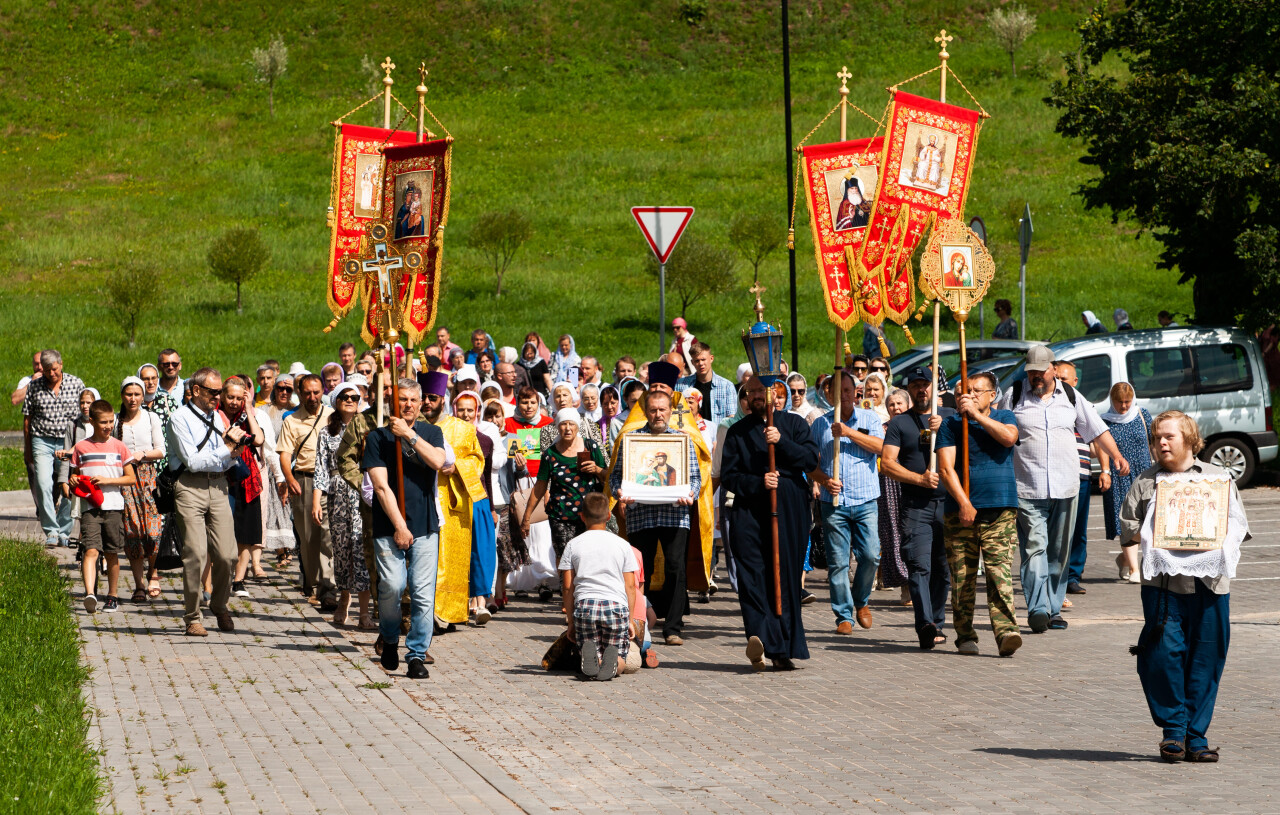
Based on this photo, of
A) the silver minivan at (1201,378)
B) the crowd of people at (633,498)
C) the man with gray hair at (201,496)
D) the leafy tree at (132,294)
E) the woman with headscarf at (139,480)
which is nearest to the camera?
the crowd of people at (633,498)

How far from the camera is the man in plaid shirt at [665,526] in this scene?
436 inches

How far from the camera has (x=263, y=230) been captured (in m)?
52.0

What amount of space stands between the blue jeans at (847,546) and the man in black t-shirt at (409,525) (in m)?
3.15

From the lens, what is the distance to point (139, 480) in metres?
13.0

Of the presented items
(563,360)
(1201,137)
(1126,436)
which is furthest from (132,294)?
(1126,436)

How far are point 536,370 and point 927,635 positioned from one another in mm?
11412

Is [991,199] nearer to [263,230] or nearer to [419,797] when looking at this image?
[263,230]

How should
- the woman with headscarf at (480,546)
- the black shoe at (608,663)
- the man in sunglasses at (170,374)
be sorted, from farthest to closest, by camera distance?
the man in sunglasses at (170,374), the woman with headscarf at (480,546), the black shoe at (608,663)

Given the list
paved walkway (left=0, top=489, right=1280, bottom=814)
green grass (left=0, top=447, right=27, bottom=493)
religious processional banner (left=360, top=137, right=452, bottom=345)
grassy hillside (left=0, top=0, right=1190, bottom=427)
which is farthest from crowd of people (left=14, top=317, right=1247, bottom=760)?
grassy hillside (left=0, top=0, right=1190, bottom=427)

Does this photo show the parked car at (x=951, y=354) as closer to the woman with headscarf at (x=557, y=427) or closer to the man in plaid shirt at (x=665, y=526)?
the woman with headscarf at (x=557, y=427)

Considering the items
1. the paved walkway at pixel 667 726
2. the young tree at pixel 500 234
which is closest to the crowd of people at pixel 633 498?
the paved walkway at pixel 667 726

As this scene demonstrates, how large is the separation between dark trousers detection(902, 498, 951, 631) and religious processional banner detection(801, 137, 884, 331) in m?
3.30

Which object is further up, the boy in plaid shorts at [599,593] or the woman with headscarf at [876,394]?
the woman with headscarf at [876,394]

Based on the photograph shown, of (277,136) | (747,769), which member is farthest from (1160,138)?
(277,136)
